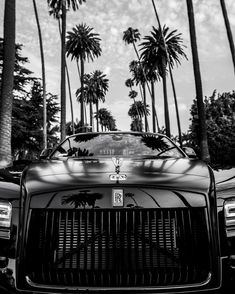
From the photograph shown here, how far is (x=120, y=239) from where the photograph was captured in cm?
214

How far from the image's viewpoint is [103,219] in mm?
2172

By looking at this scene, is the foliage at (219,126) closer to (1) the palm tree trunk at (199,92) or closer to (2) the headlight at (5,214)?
(1) the palm tree trunk at (199,92)

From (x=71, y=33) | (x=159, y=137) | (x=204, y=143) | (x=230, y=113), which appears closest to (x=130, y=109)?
(x=71, y=33)

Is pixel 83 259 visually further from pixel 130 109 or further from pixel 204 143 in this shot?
pixel 130 109

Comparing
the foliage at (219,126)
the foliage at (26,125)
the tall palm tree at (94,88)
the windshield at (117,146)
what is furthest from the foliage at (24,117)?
the tall palm tree at (94,88)

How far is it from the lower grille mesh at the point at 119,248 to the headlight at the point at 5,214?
0.26 meters

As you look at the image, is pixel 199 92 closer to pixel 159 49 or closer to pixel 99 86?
pixel 159 49

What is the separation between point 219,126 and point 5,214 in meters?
45.7

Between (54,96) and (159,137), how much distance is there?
38.5 metres

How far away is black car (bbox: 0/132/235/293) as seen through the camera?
2.13 meters

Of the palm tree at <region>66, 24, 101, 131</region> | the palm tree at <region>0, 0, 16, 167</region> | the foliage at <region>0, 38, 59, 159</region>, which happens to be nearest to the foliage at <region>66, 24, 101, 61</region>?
the palm tree at <region>66, 24, 101, 131</region>

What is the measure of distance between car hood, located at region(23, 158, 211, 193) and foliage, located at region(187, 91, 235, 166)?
120 ft

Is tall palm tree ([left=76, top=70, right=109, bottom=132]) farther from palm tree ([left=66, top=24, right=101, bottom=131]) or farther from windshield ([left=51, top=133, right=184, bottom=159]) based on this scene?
windshield ([left=51, top=133, right=184, bottom=159])

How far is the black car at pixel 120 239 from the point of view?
2127 mm
